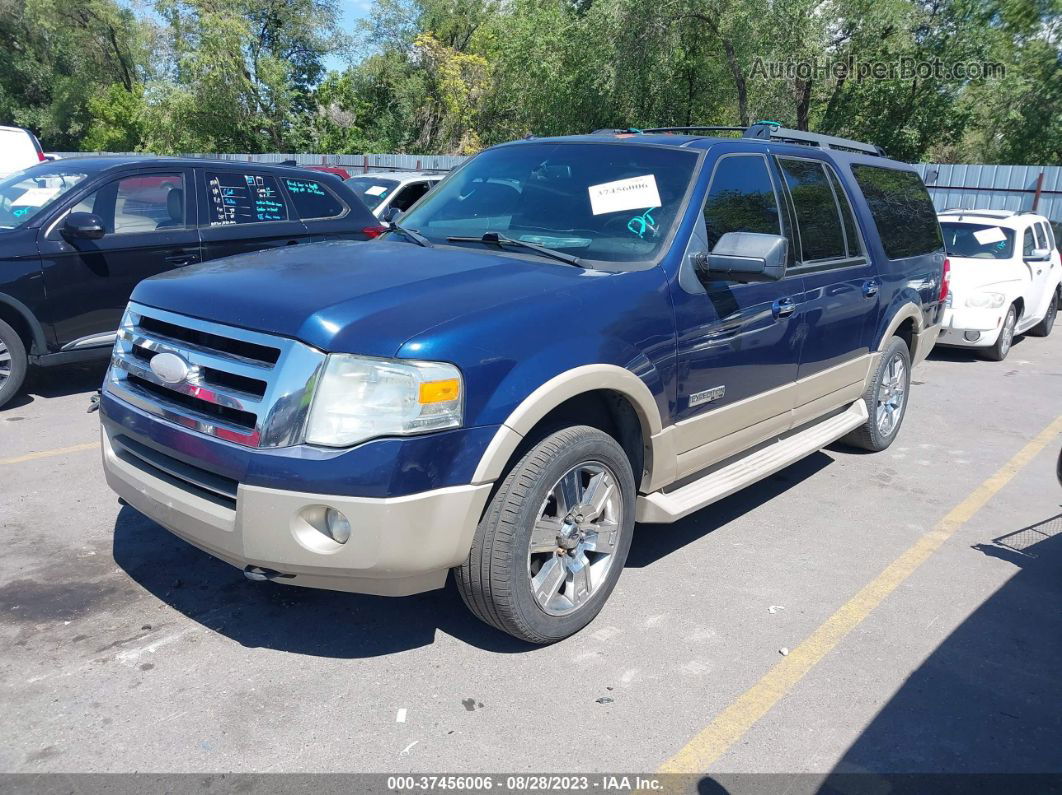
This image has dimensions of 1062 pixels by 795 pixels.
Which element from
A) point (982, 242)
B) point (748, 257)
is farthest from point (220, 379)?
point (982, 242)

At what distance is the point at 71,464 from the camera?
17.9ft

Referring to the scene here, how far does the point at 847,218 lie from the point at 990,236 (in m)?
6.42

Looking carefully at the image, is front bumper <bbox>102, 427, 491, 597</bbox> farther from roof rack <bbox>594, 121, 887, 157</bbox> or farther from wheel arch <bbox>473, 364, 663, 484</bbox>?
roof rack <bbox>594, 121, 887, 157</bbox>

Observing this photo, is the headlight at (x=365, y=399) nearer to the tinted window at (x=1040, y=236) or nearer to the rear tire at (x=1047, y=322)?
the tinted window at (x=1040, y=236)

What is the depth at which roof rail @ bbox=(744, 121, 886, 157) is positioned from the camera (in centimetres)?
514

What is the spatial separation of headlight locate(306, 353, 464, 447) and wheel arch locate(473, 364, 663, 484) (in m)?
0.32

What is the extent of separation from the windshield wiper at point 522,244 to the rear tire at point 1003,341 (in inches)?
318

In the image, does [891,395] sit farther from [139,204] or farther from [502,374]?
[139,204]

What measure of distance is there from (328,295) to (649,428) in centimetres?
148

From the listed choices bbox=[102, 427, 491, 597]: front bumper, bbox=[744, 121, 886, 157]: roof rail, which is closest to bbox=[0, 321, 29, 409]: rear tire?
bbox=[102, 427, 491, 597]: front bumper

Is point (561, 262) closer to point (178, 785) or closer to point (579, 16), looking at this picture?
point (178, 785)

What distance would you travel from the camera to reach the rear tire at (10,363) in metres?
6.42

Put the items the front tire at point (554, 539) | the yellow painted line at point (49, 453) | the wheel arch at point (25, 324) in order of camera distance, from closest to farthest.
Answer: the front tire at point (554, 539)
the yellow painted line at point (49, 453)
the wheel arch at point (25, 324)

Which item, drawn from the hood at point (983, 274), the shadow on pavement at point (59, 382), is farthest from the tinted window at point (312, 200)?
the hood at point (983, 274)
